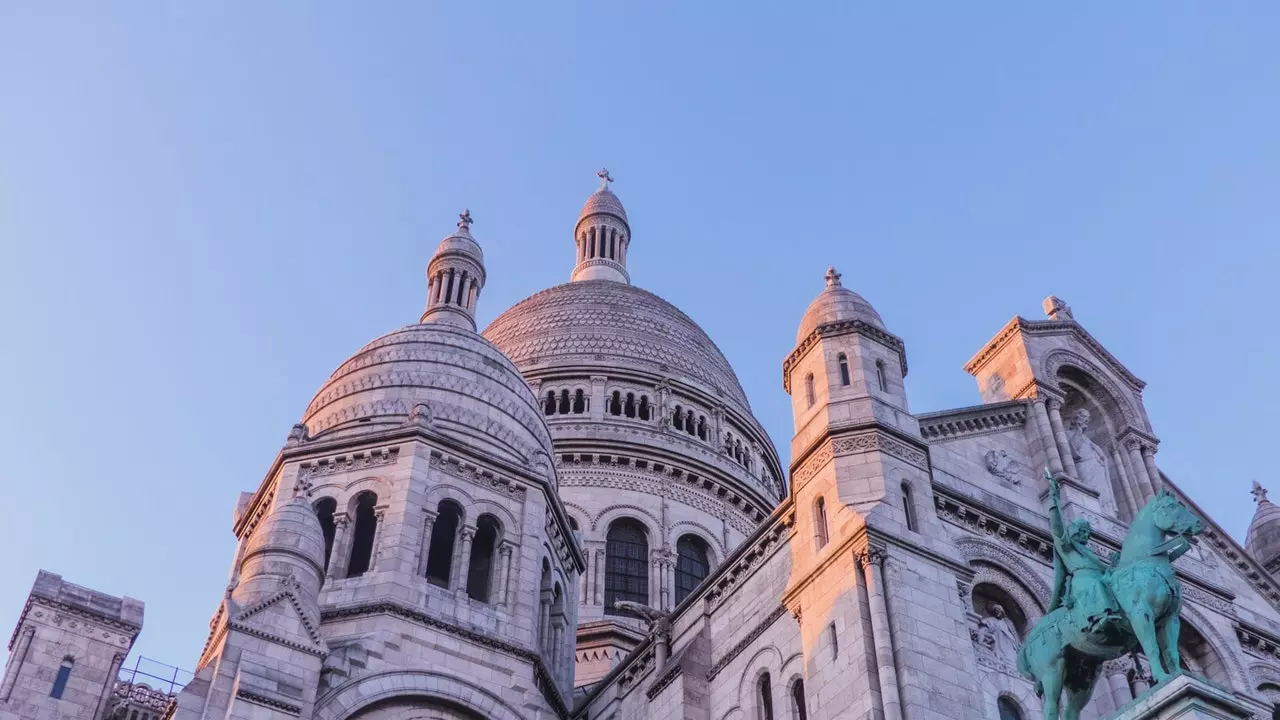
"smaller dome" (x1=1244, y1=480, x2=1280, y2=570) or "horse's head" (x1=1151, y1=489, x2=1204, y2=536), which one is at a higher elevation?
"smaller dome" (x1=1244, y1=480, x2=1280, y2=570)

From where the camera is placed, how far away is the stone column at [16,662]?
26.5 m

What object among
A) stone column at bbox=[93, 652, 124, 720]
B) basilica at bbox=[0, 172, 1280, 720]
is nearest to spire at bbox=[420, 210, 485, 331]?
basilica at bbox=[0, 172, 1280, 720]

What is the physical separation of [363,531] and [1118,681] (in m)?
14.5

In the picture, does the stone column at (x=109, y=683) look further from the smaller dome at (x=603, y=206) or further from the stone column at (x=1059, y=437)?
the smaller dome at (x=603, y=206)

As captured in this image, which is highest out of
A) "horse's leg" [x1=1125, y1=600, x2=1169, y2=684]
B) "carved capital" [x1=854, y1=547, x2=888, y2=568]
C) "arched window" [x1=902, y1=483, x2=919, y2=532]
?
"arched window" [x1=902, y1=483, x2=919, y2=532]

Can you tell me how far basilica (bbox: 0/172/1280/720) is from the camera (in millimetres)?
19828

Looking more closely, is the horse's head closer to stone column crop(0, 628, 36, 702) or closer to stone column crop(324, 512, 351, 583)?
stone column crop(324, 512, 351, 583)

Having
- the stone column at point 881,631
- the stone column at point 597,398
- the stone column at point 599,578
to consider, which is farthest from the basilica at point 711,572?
the stone column at point 597,398

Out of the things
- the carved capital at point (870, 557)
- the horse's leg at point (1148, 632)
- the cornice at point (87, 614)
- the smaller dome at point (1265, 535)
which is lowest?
the horse's leg at point (1148, 632)

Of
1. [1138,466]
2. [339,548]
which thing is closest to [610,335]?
[339,548]

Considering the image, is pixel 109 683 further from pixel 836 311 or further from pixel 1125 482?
pixel 1125 482

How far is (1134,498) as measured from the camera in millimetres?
25719

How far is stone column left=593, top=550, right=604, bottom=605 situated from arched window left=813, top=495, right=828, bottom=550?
17249 millimetres

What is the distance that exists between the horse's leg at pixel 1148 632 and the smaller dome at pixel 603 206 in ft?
147
